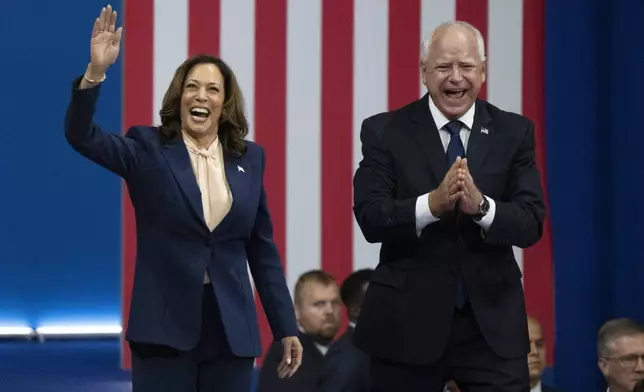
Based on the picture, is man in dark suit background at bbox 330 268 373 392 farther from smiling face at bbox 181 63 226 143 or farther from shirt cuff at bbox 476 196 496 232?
shirt cuff at bbox 476 196 496 232

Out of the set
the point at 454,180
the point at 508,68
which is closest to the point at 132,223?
the point at 508,68

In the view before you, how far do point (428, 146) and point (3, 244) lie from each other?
469 centimetres

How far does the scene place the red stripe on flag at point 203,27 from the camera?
16.1ft

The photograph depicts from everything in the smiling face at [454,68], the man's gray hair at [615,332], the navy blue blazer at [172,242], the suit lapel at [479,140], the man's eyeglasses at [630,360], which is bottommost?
the man's eyeglasses at [630,360]

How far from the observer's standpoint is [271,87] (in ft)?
16.3

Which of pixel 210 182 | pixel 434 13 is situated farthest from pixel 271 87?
pixel 210 182

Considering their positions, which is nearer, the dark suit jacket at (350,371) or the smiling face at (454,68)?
the smiling face at (454,68)

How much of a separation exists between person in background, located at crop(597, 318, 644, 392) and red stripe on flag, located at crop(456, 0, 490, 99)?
143 centimetres

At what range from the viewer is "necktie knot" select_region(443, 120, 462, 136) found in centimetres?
250

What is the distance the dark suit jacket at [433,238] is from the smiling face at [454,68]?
0.17 feet

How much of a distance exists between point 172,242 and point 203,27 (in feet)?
8.40

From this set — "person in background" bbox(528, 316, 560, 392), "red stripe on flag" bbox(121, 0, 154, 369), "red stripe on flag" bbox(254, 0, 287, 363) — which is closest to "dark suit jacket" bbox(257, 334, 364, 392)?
"person in background" bbox(528, 316, 560, 392)

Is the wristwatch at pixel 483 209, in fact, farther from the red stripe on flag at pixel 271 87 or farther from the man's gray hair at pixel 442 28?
the red stripe on flag at pixel 271 87

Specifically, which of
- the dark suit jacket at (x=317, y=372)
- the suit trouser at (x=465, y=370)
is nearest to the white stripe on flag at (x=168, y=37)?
the dark suit jacket at (x=317, y=372)
